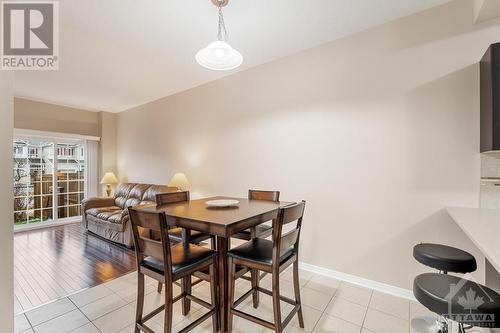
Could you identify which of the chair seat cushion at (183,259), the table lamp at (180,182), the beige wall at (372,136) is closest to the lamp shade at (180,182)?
the table lamp at (180,182)

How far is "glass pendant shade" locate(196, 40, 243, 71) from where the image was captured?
193 cm

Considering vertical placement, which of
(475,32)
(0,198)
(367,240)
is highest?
(475,32)

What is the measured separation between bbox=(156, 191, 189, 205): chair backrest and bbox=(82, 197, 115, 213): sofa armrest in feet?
10.8

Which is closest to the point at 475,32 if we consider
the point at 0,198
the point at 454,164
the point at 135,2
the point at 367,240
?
the point at 454,164

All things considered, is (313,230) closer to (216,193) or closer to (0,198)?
(216,193)

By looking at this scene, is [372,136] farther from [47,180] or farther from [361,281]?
[47,180]

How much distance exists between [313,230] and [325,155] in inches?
36.8

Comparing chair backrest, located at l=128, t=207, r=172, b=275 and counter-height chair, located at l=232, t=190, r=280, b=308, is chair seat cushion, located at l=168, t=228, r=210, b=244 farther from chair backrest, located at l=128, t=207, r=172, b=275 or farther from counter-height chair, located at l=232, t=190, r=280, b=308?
chair backrest, located at l=128, t=207, r=172, b=275

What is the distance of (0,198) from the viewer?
1413mm

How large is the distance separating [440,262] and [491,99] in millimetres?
1296

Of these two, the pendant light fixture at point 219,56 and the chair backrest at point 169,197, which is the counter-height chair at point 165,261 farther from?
the pendant light fixture at point 219,56

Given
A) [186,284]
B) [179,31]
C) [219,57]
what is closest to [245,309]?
[186,284]

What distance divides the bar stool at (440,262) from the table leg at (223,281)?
4.74 ft

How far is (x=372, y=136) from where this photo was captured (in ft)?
8.09
